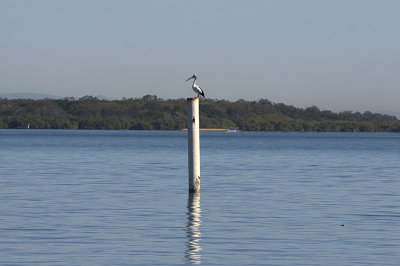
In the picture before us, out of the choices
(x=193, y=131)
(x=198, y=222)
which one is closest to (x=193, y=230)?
(x=198, y=222)

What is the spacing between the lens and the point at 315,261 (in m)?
16.6

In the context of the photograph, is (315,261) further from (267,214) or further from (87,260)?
(267,214)

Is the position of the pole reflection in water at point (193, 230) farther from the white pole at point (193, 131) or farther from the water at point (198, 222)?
the white pole at point (193, 131)

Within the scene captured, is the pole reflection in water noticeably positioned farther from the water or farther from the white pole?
the white pole

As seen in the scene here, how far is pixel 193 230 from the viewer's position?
21.4 meters

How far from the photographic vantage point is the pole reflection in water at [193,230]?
56.3 ft

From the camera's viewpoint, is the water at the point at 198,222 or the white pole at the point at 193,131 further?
the white pole at the point at 193,131

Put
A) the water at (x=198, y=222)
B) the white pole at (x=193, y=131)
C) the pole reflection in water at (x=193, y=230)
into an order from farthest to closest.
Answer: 1. the white pole at (x=193, y=131)
2. the water at (x=198, y=222)
3. the pole reflection in water at (x=193, y=230)

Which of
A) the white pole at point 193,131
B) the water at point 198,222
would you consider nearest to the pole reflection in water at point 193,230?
the water at point 198,222

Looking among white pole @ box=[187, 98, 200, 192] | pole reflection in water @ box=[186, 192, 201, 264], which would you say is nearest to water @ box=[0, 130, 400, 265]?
pole reflection in water @ box=[186, 192, 201, 264]

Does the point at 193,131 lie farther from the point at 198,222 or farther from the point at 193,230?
the point at 193,230

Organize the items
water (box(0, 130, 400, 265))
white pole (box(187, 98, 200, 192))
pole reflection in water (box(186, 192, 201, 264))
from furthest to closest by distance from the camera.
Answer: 1. white pole (box(187, 98, 200, 192))
2. water (box(0, 130, 400, 265))
3. pole reflection in water (box(186, 192, 201, 264))

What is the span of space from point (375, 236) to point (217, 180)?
22.1 meters

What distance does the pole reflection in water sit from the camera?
1716cm
